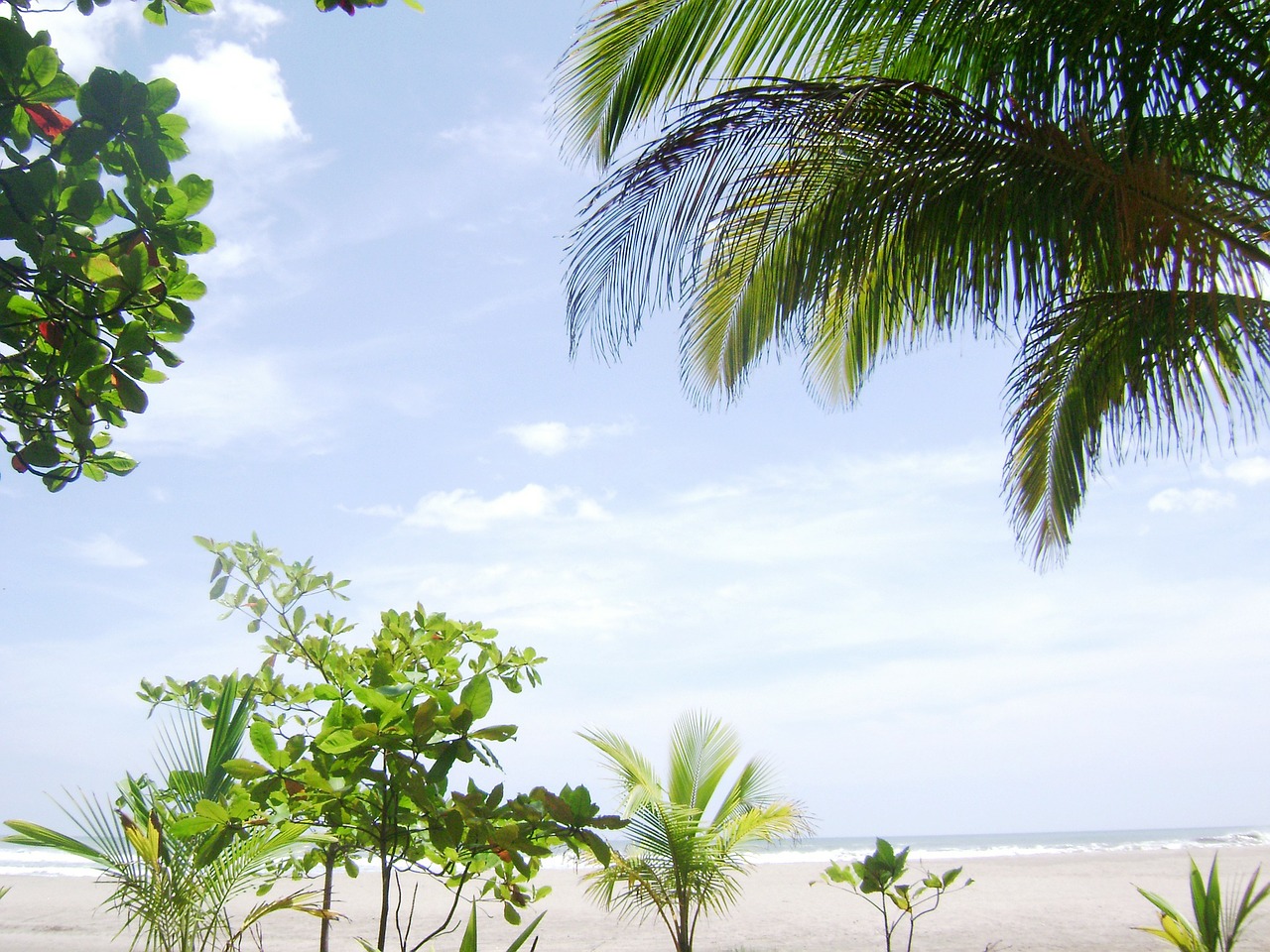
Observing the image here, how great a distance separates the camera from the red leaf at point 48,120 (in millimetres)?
1267

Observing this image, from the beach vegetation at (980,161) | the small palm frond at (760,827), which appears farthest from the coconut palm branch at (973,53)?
the small palm frond at (760,827)

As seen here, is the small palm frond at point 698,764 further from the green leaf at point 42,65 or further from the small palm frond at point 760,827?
the green leaf at point 42,65

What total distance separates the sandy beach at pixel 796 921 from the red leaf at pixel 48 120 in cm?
728

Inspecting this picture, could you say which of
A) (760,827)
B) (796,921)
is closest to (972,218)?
(760,827)

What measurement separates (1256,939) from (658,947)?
19.0 ft

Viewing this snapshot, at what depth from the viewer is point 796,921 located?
11.8 metres

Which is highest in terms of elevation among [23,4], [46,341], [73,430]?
[23,4]

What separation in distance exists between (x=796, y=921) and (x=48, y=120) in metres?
12.7

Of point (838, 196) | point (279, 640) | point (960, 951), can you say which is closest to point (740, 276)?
point (838, 196)

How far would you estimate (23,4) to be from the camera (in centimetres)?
139

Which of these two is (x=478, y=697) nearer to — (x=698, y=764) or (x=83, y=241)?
(x=83, y=241)

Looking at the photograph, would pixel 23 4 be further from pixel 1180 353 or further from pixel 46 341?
pixel 1180 353

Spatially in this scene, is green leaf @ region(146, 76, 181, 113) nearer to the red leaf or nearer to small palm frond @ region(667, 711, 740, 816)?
the red leaf

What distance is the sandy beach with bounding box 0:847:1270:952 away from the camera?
948 cm
